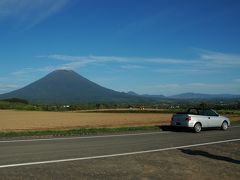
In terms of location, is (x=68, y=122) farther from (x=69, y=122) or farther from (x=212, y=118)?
(x=212, y=118)

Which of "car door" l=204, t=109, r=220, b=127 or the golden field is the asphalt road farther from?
the golden field

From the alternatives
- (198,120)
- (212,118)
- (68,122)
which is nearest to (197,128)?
(198,120)

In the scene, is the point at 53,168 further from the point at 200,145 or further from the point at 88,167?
the point at 200,145

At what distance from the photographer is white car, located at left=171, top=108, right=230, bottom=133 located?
80.5ft

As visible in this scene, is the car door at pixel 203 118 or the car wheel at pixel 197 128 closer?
the car wheel at pixel 197 128

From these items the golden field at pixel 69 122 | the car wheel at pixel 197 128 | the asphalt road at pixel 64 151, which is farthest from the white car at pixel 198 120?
the golden field at pixel 69 122

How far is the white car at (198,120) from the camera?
2453 cm

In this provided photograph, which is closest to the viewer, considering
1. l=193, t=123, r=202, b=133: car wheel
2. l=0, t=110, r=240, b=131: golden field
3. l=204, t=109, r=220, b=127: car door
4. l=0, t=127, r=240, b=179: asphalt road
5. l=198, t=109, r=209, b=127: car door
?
l=0, t=127, r=240, b=179: asphalt road

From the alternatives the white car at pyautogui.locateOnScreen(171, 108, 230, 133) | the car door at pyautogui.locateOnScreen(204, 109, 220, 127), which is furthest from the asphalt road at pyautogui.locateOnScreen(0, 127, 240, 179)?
the car door at pyautogui.locateOnScreen(204, 109, 220, 127)

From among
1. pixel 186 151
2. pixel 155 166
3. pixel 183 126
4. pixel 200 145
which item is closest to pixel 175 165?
pixel 155 166

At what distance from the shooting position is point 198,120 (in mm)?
24781

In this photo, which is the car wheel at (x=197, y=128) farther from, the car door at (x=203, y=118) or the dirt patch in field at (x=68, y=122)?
the dirt patch in field at (x=68, y=122)

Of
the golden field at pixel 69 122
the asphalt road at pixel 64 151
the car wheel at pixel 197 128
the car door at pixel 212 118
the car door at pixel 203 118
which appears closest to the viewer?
the asphalt road at pixel 64 151

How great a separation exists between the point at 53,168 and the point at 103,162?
1639 mm
